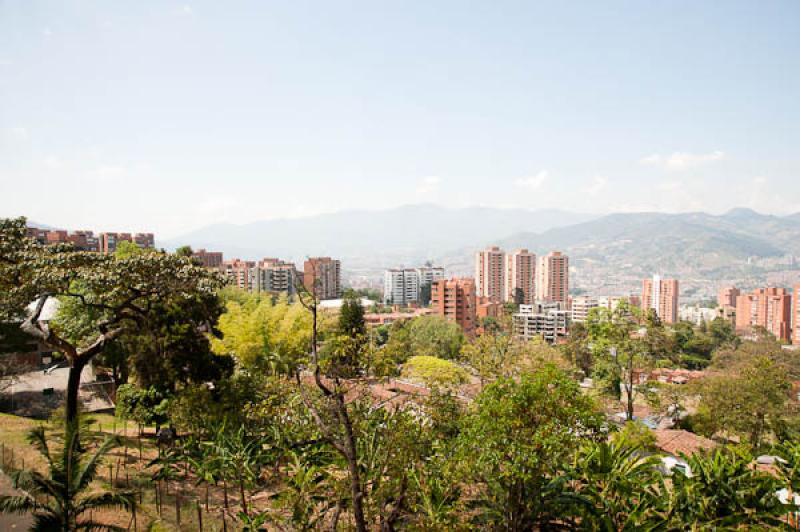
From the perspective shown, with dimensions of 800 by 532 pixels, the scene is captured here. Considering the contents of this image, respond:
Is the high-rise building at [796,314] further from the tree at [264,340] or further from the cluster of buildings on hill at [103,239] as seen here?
the cluster of buildings on hill at [103,239]

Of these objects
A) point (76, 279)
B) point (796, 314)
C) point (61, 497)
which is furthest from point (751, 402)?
point (796, 314)

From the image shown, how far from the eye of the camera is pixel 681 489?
672 cm

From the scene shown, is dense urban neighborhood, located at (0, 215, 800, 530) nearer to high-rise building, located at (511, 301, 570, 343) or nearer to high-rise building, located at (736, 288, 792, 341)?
high-rise building, located at (511, 301, 570, 343)

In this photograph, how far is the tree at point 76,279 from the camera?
28.8 ft

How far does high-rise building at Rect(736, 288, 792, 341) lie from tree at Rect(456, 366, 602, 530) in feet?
217

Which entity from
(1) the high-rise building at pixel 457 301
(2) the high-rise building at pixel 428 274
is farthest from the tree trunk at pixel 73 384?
(2) the high-rise building at pixel 428 274

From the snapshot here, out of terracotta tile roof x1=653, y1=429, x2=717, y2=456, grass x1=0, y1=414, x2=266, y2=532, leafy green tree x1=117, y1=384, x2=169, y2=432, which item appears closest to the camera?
grass x1=0, y1=414, x2=266, y2=532

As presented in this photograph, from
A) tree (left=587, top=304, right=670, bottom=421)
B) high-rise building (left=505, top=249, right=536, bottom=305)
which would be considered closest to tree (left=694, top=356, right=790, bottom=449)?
tree (left=587, top=304, right=670, bottom=421)

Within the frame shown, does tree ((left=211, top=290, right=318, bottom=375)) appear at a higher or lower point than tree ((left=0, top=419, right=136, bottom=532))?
lower

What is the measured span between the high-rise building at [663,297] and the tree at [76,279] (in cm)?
9020

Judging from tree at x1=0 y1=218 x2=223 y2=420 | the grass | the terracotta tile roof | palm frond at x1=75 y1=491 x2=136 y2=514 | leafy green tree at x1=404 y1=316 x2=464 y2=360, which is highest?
tree at x1=0 y1=218 x2=223 y2=420

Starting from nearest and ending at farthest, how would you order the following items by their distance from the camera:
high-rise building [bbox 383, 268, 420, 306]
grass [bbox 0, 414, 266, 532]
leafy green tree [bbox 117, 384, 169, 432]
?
grass [bbox 0, 414, 266, 532]
leafy green tree [bbox 117, 384, 169, 432]
high-rise building [bbox 383, 268, 420, 306]

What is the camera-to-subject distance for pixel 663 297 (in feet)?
292

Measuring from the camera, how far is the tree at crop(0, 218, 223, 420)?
8.77m
